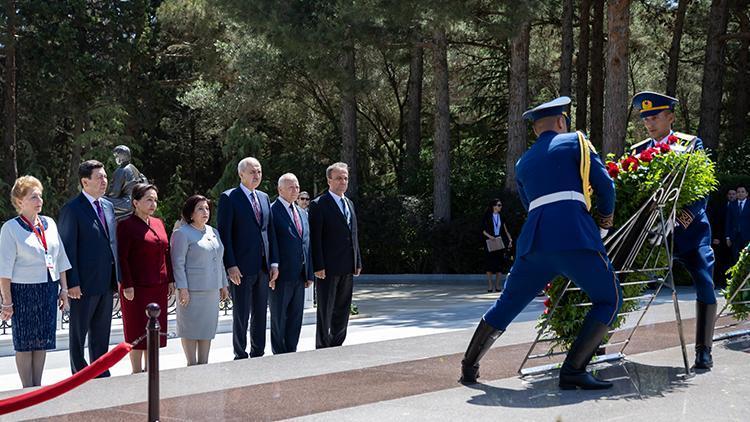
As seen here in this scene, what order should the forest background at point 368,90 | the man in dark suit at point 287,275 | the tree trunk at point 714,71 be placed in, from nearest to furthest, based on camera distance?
the man in dark suit at point 287,275 < the forest background at point 368,90 < the tree trunk at point 714,71

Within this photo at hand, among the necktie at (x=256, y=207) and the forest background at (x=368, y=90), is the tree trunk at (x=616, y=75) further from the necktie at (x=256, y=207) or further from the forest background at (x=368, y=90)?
the necktie at (x=256, y=207)

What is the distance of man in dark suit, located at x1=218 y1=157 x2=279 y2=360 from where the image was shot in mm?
9453

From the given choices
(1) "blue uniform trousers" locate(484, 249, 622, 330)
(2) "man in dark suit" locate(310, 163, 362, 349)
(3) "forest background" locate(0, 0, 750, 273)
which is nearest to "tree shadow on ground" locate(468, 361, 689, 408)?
(1) "blue uniform trousers" locate(484, 249, 622, 330)

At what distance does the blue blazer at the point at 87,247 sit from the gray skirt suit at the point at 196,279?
63 centimetres

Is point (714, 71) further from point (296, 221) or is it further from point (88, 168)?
point (88, 168)

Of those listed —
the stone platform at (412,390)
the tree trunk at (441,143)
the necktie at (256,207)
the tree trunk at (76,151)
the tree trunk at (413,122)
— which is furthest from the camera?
the tree trunk at (76,151)

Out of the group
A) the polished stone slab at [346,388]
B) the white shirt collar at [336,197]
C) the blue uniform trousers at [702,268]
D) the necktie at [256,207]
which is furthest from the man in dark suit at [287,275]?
the blue uniform trousers at [702,268]

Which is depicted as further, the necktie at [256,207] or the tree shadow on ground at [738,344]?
the necktie at [256,207]

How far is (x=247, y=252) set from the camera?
31.0ft

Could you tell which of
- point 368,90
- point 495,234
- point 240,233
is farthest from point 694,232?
point 368,90

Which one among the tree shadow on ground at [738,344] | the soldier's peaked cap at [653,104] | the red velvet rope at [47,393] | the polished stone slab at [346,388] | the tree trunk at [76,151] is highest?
the tree trunk at [76,151]

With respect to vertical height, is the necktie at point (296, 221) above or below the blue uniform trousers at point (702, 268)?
above

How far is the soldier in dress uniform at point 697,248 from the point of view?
7.52 m

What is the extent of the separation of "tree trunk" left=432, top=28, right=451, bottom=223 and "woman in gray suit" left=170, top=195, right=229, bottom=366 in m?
16.6
